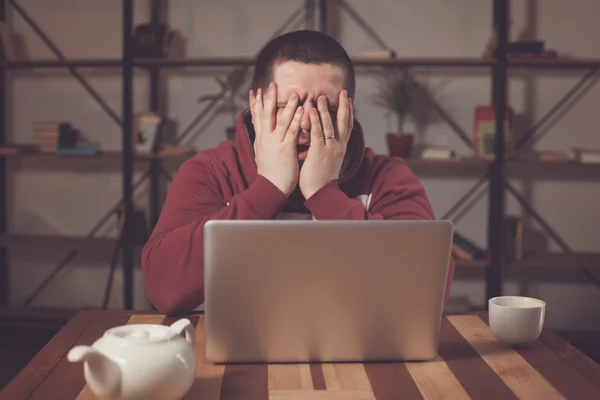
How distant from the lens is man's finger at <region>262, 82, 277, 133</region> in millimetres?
1446

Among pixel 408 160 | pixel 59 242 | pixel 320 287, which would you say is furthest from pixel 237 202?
pixel 59 242

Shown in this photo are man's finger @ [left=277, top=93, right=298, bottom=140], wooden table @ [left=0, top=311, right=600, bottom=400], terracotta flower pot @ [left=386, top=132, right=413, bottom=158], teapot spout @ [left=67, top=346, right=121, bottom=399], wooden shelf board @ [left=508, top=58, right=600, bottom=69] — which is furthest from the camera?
terracotta flower pot @ [left=386, top=132, right=413, bottom=158]

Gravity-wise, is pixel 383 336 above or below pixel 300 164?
→ below

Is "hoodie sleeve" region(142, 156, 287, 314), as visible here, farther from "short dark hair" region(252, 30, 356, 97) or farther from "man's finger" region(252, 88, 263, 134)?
"short dark hair" region(252, 30, 356, 97)

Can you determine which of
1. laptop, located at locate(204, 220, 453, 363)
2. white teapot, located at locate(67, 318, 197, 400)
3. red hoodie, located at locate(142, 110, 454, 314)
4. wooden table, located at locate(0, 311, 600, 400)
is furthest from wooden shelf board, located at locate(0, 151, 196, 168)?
white teapot, located at locate(67, 318, 197, 400)

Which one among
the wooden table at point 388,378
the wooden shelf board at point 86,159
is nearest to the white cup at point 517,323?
the wooden table at point 388,378

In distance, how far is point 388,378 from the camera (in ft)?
3.24

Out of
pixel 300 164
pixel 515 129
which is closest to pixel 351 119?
pixel 300 164

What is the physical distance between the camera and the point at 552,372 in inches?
41.1

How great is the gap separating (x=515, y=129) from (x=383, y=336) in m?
2.62

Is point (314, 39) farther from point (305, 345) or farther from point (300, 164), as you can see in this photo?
point (305, 345)

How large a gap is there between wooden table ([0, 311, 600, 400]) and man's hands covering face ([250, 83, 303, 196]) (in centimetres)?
44

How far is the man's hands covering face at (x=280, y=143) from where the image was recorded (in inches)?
56.6

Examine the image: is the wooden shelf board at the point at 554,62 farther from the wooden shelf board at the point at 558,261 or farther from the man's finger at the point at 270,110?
the man's finger at the point at 270,110
